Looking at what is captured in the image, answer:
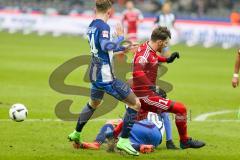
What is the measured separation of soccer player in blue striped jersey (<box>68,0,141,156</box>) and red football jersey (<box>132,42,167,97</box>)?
0.21 m

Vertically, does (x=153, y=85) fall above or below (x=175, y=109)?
above

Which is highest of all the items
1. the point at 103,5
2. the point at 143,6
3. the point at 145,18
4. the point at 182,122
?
the point at 103,5

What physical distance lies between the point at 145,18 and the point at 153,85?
30.3 m

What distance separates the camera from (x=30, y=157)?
10.6 metres

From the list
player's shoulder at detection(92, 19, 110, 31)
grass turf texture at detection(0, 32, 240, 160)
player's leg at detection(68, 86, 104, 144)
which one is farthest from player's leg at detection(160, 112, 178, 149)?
player's shoulder at detection(92, 19, 110, 31)

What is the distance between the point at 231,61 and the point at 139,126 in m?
19.9

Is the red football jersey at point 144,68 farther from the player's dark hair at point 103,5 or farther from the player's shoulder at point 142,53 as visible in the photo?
the player's dark hair at point 103,5

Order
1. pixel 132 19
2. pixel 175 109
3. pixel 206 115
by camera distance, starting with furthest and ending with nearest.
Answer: pixel 132 19, pixel 206 115, pixel 175 109

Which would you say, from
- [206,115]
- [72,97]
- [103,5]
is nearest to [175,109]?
[103,5]

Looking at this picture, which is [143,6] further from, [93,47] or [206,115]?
[93,47]

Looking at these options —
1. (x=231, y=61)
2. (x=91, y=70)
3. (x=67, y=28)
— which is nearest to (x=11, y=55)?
(x=231, y=61)

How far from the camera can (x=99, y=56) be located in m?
11.3

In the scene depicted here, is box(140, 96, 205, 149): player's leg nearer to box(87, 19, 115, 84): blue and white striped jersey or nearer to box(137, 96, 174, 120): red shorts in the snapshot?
box(137, 96, 174, 120): red shorts

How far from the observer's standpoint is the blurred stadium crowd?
4456cm
